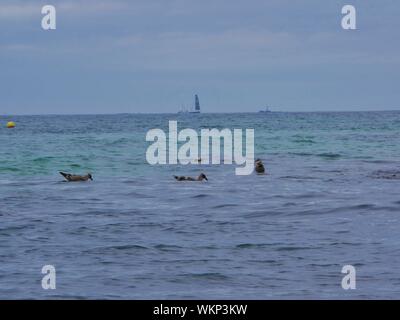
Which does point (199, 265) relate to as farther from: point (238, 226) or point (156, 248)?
point (238, 226)

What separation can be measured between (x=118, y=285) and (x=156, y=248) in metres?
2.68

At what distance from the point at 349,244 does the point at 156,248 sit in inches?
118

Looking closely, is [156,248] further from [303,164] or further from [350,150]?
[350,150]

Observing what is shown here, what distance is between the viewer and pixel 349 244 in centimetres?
1478

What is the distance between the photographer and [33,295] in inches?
453

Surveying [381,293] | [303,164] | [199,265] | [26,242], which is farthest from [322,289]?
[303,164]

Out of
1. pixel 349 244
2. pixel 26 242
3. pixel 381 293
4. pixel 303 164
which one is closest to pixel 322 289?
pixel 381 293

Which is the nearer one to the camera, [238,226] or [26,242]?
[26,242]

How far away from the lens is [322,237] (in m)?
15.6
